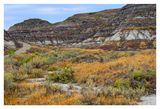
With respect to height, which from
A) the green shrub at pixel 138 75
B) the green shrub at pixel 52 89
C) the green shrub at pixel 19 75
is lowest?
the green shrub at pixel 52 89

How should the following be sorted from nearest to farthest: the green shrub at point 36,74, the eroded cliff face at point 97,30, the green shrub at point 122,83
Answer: the green shrub at point 122,83 → the green shrub at point 36,74 → the eroded cliff face at point 97,30

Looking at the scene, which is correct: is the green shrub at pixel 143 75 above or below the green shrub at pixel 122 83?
above

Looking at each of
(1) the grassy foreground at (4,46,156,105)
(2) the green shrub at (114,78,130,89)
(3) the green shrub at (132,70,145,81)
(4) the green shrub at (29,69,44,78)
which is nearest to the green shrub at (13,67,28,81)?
(1) the grassy foreground at (4,46,156,105)

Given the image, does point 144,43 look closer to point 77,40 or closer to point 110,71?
point 77,40

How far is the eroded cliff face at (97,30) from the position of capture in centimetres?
5642

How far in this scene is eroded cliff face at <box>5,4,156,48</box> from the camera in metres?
56.4

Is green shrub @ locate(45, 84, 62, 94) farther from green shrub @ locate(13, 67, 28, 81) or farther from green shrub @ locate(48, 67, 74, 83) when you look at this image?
green shrub @ locate(13, 67, 28, 81)

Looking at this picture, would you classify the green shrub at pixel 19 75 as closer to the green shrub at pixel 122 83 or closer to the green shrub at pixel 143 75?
the green shrub at pixel 122 83

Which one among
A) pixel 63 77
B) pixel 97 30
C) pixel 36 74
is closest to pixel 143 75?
pixel 63 77

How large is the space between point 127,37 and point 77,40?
57.7 feet

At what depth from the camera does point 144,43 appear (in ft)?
168

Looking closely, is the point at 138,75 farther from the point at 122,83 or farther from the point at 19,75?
the point at 19,75

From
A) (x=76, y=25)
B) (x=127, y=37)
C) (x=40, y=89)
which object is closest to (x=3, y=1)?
(x=40, y=89)

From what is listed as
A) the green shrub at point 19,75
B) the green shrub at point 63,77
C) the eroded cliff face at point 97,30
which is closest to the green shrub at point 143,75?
the green shrub at point 63,77
